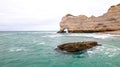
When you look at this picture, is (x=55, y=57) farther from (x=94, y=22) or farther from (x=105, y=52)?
(x=94, y=22)

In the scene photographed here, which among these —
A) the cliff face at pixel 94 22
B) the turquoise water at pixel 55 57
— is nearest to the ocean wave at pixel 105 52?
the turquoise water at pixel 55 57

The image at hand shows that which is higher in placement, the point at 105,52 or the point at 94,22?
the point at 94,22

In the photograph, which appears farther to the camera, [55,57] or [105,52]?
[105,52]

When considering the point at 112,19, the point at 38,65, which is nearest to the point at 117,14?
the point at 112,19

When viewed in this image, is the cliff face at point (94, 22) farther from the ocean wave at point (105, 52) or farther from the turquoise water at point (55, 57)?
the ocean wave at point (105, 52)

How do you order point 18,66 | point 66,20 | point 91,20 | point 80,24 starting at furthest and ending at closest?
point 66,20, point 80,24, point 91,20, point 18,66

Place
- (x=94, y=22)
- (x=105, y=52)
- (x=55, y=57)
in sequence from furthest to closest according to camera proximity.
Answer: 1. (x=94, y=22)
2. (x=105, y=52)
3. (x=55, y=57)

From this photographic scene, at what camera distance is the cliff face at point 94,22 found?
2627 inches

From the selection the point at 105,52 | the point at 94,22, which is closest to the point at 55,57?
the point at 105,52

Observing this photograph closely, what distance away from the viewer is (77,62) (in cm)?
1431

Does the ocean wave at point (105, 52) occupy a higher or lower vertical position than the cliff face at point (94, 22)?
lower

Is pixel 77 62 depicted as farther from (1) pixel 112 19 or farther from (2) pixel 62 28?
(2) pixel 62 28

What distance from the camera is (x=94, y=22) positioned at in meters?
76.2

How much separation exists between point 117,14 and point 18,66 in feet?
206
